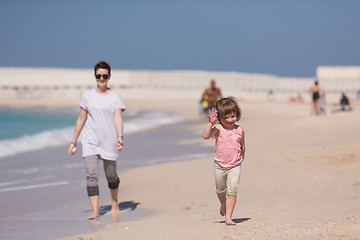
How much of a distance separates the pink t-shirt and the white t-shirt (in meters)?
1.49

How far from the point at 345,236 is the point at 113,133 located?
289 centimetres

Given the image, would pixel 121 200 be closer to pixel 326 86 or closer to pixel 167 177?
pixel 167 177

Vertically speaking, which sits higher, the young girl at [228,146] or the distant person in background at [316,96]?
the distant person in background at [316,96]

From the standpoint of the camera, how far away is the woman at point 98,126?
6.14 meters

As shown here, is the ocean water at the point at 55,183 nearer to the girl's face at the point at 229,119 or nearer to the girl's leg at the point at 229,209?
the girl's leg at the point at 229,209

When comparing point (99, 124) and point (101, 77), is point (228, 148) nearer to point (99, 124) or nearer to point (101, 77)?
point (99, 124)

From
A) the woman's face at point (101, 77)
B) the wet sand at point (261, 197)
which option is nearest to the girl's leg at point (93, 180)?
the wet sand at point (261, 197)

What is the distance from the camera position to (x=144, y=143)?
14.9m

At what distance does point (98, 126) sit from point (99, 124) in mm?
25

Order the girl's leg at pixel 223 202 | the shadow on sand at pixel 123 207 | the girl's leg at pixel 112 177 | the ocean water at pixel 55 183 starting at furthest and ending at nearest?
1. the shadow on sand at pixel 123 207
2. the girl's leg at pixel 112 177
3. the ocean water at pixel 55 183
4. the girl's leg at pixel 223 202

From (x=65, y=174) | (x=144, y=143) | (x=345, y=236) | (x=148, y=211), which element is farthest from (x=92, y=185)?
(x=144, y=143)

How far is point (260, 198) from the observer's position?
6.52m

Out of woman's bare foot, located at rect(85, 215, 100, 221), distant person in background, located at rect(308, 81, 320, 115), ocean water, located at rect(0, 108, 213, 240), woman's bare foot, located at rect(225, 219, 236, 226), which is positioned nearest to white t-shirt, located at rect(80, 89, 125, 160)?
woman's bare foot, located at rect(85, 215, 100, 221)

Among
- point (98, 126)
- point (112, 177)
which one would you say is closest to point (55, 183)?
point (112, 177)
